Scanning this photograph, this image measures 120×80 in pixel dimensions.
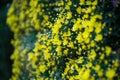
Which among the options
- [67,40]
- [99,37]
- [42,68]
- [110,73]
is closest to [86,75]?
[110,73]

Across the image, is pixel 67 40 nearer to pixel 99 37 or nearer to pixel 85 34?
pixel 85 34

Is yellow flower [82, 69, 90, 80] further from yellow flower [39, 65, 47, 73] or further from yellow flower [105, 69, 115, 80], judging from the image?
yellow flower [39, 65, 47, 73]

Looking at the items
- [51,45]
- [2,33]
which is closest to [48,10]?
[51,45]

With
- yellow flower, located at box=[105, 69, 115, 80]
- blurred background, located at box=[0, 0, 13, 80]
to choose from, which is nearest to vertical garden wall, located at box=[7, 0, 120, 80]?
yellow flower, located at box=[105, 69, 115, 80]

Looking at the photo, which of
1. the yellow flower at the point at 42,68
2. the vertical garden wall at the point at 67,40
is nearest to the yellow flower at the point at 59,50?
the vertical garden wall at the point at 67,40

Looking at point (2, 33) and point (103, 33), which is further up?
point (103, 33)

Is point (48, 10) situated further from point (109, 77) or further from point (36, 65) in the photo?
point (109, 77)
